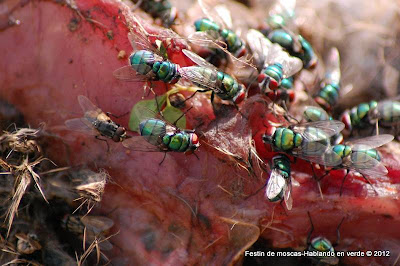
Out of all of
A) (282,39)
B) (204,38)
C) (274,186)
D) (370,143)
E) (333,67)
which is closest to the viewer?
(274,186)

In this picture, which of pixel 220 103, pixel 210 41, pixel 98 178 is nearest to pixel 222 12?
pixel 210 41

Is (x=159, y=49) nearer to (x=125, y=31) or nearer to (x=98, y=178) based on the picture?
(x=125, y=31)

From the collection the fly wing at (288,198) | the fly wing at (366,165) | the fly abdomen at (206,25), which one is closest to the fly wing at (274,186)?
the fly wing at (288,198)

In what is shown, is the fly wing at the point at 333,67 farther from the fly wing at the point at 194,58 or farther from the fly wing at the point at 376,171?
the fly wing at the point at 194,58

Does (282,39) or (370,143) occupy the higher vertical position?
(282,39)

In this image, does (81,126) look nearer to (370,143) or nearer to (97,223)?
(97,223)

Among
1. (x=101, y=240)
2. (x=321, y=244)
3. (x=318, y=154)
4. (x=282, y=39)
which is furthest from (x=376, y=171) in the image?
(x=101, y=240)

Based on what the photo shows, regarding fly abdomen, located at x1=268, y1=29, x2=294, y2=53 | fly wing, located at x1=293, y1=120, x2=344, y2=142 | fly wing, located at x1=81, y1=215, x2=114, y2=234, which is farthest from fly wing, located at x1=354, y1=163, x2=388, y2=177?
fly wing, located at x1=81, y1=215, x2=114, y2=234

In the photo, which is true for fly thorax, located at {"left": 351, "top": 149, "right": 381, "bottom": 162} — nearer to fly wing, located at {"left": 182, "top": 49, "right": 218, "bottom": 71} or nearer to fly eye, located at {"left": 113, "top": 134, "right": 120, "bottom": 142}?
fly wing, located at {"left": 182, "top": 49, "right": 218, "bottom": 71}

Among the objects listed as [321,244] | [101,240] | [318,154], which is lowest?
[101,240]
